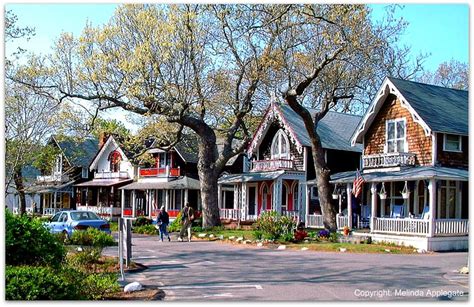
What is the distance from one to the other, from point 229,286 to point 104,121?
70.0 feet

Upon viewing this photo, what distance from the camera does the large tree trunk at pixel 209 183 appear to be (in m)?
34.1

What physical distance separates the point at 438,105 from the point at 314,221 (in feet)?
30.0

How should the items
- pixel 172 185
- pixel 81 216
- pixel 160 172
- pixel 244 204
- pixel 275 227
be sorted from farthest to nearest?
pixel 160 172 → pixel 172 185 → pixel 244 204 → pixel 81 216 → pixel 275 227

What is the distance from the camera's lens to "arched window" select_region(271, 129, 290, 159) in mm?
38031

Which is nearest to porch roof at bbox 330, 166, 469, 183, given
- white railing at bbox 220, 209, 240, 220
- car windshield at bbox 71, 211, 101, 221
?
white railing at bbox 220, 209, 240, 220

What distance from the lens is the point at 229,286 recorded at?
13945 millimetres

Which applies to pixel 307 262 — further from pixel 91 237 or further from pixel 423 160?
pixel 423 160

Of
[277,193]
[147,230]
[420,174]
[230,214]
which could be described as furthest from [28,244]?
[230,214]

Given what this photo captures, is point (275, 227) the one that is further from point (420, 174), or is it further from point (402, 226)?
point (420, 174)

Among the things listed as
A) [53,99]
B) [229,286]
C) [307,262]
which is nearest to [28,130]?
[53,99]

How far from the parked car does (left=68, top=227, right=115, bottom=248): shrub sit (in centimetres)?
513

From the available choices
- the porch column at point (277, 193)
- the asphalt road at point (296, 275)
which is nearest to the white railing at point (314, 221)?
the porch column at point (277, 193)

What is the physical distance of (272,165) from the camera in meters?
37.7

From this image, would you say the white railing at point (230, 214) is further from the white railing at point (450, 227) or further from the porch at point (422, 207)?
the white railing at point (450, 227)
